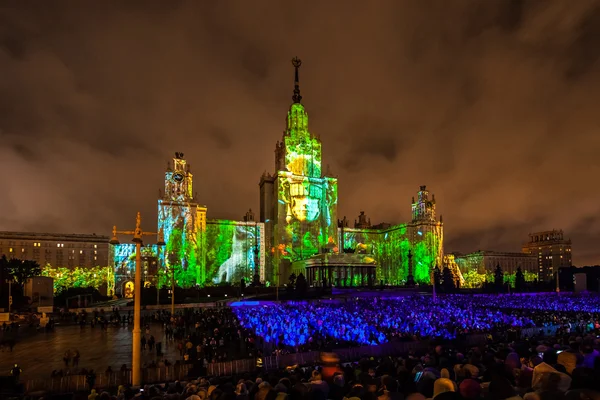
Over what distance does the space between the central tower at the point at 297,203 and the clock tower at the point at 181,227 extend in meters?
16.9

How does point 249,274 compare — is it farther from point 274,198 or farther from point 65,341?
point 65,341

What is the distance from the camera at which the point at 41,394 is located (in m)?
14.6

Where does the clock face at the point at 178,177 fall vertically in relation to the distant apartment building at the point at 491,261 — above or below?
above

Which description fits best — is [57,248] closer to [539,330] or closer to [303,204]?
[303,204]

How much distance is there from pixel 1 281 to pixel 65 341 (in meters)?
35.4

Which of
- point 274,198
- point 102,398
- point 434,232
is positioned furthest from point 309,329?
point 434,232

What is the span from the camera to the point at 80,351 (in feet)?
84.0

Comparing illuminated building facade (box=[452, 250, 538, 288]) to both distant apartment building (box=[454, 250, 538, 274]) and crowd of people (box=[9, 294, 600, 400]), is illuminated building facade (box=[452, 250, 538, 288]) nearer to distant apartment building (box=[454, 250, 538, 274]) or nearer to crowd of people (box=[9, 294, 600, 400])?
distant apartment building (box=[454, 250, 538, 274])

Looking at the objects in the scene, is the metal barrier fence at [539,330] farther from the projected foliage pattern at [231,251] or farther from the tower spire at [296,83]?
the tower spire at [296,83]

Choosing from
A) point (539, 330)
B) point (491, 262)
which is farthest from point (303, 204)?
point (491, 262)

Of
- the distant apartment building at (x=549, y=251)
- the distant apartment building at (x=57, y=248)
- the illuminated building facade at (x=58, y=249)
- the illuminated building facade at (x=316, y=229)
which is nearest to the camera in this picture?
the illuminated building facade at (x=316, y=229)

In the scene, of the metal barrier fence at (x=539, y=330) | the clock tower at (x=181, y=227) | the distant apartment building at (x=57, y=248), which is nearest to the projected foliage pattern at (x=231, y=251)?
the clock tower at (x=181, y=227)

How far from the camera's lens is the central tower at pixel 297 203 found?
308ft

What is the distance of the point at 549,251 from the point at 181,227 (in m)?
165
